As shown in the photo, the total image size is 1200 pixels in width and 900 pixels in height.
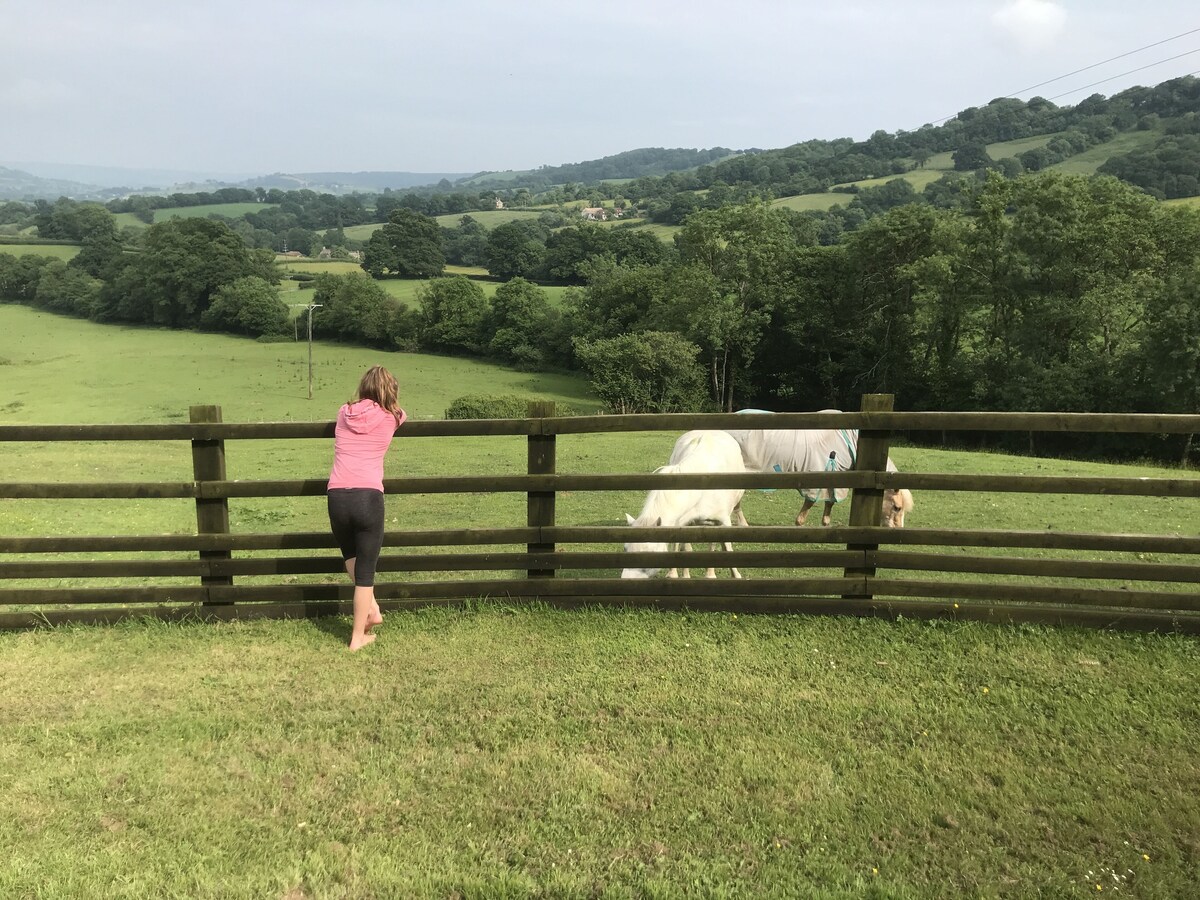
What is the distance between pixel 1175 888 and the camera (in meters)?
3.32

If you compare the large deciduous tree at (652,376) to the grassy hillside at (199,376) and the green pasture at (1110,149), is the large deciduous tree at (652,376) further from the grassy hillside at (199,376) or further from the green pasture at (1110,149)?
the green pasture at (1110,149)

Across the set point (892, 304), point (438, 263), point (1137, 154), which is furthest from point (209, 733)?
point (438, 263)

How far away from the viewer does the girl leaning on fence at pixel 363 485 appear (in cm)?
546

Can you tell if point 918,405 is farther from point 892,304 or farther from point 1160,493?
point 1160,493

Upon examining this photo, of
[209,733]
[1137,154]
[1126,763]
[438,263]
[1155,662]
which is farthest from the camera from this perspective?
[438,263]

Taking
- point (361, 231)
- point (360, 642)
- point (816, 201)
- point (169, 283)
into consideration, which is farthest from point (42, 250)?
point (360, 642)

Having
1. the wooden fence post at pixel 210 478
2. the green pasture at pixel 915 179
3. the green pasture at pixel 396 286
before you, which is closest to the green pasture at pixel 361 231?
the green pasture at pixel 396 286

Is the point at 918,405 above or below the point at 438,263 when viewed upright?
below

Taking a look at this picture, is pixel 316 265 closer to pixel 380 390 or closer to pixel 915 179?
pixel 915 179

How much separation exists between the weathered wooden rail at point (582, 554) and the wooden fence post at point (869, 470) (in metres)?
0.02

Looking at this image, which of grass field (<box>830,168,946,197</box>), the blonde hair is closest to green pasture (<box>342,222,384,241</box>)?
grass field (<box>830,168,946,197</box>)

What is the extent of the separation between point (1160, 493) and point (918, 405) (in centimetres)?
5246

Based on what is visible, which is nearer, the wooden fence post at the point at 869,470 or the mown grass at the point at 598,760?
the mown grass at the point at 598,760

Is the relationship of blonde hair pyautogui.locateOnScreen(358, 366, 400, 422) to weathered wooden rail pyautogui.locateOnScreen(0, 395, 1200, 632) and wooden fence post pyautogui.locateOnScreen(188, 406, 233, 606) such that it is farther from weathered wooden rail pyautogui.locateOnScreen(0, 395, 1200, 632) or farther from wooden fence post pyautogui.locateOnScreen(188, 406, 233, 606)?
wooden fence post pyautogui.locateOnScreen(188, 406, 233, 606)
